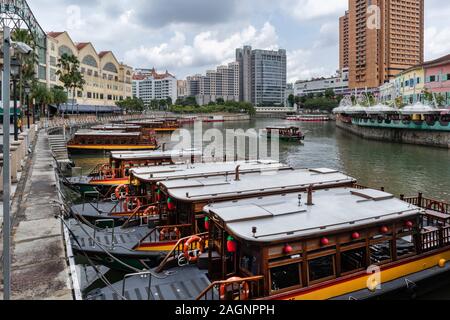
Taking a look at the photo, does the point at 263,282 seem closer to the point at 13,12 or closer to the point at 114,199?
the point at 114,199

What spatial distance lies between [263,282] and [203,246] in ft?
9.08

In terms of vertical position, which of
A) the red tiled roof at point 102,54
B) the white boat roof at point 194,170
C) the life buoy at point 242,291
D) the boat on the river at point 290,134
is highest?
the red tiled roof at point 102,54

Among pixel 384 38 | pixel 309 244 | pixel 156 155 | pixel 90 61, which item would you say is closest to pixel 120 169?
pixel 156 155

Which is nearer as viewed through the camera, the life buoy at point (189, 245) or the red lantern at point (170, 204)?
the life buoy at point (189, 245)

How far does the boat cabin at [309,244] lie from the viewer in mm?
7691

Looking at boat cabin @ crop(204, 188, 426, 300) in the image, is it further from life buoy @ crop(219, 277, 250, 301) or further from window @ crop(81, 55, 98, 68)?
window @ crop(81, 55, 98, 68)

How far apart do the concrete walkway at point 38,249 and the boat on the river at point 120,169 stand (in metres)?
3.67

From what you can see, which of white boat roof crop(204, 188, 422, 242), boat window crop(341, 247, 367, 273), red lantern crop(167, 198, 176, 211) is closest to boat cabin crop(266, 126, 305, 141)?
red lantern crop(167, 198, 176, 211)

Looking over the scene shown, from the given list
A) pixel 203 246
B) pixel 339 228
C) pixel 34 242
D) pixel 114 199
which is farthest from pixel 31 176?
pixel 339 228

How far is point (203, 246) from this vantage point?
1008 centimetres

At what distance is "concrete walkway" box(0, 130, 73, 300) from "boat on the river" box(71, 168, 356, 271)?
0.95 metres

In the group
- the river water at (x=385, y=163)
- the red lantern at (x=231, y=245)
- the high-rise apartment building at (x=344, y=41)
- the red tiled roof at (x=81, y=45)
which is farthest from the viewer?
the high-rise apartment building at (x=344, y=41)

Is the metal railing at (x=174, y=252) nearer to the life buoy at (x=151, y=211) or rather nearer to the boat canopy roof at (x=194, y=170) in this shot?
the life buoy at (x=151, y=211)

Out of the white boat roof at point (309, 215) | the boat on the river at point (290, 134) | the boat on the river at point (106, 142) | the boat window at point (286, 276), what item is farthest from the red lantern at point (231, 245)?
the boat on the river at point (290, 134)
